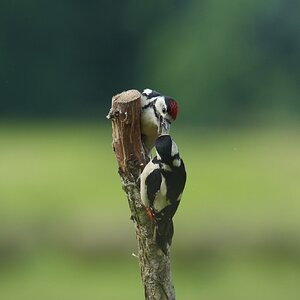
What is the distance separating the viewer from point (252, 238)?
8539mm

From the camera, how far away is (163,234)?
2.64 m

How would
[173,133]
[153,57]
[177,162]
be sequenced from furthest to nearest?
1. [153,57]
2. [173,133]
3. [177,162]

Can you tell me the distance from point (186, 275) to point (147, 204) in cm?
519

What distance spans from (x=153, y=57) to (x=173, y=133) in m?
2.36

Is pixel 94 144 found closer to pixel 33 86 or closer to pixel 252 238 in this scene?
pixel 33 86

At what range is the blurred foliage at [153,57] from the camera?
15.3 meters

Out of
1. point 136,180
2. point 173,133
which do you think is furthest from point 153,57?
point 136,180

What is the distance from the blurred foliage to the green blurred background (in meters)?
0.02

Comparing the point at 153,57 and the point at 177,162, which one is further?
the point at 153,57

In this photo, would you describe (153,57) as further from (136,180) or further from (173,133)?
(136,180)

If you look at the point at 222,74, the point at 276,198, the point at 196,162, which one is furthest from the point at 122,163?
the point at 222,74

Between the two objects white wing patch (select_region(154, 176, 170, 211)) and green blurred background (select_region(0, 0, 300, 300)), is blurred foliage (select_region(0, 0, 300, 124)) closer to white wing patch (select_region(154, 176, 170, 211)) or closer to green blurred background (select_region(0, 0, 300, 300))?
green blurred background (select_region(0, 0, 300, 300))

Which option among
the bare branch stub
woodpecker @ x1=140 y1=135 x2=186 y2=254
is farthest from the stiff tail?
the bare branch stub

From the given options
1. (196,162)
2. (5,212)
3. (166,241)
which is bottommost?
(166,241)
